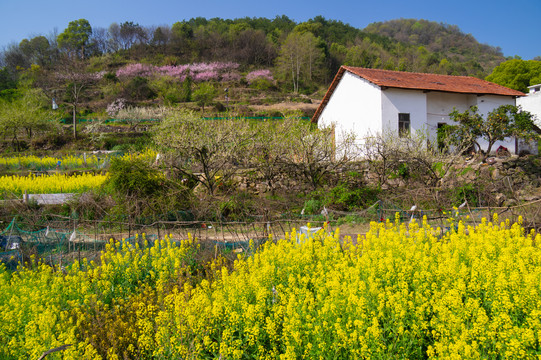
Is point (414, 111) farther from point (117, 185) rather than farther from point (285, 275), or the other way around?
point (285, 275)

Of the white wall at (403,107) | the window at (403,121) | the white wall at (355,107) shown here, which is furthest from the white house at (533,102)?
the white wall at (355,107)

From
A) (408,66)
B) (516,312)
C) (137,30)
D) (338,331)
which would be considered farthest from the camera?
(137,30)

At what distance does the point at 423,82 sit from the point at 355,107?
12.7 feet

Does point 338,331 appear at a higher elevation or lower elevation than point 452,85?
lower

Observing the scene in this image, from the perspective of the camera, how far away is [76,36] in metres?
69.2

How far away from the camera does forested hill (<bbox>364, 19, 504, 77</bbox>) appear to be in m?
75.6

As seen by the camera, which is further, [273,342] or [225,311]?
[225,311]

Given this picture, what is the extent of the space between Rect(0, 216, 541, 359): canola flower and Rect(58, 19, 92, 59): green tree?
71495mm

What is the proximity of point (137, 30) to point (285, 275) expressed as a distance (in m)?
78.1

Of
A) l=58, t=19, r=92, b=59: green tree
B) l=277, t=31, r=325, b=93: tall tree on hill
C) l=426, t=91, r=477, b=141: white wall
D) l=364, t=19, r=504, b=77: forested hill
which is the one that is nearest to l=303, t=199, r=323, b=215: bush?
l=426, t=91, r=477, b=141: white wall

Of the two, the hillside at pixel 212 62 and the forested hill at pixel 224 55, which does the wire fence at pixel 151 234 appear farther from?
the forested hill at pixel 224 55

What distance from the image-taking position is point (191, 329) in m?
3.97

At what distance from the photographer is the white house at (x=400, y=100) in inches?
771

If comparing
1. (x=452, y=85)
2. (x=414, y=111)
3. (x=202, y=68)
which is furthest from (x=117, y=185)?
(x=202, y=68)
